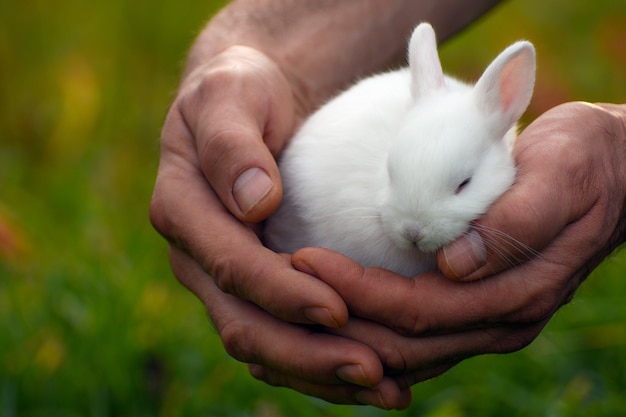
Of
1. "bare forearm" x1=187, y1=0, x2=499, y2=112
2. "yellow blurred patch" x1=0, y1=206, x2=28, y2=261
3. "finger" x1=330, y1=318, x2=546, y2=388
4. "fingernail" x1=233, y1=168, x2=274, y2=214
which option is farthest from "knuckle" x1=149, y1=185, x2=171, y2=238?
"yellow blurred patch" x1=0, y1=206, x2=28, y2=261

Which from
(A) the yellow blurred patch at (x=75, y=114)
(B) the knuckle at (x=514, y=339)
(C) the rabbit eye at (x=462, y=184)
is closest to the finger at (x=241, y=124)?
(C) the rabbit eye at (x=462, y=184)

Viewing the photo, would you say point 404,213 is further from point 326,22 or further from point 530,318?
point 326,22

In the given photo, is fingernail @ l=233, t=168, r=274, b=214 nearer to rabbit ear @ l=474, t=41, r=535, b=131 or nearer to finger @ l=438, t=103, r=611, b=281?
finger @ l=438, t=103, r=611, b=281

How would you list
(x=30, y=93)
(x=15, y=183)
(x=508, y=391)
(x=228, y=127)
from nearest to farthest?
(x=228, y=127) → (x=508, y=391) → (x=15, y=183) → (x=30, y=93)

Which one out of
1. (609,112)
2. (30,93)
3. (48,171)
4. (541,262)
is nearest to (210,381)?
(541,262)

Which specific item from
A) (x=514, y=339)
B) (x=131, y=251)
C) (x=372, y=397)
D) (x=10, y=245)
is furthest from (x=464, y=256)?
(x=10, y=245)

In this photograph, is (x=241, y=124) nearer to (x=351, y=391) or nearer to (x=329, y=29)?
(x=351, y=391)
